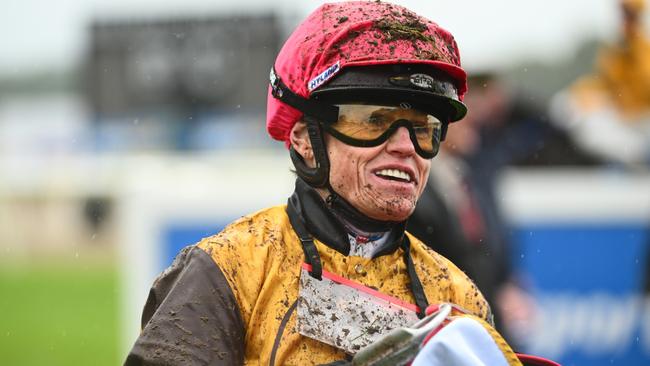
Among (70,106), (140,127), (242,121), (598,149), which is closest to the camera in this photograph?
(598,149)

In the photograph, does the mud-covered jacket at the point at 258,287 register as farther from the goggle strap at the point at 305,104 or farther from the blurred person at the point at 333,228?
the goggle strap at the point at 305,104

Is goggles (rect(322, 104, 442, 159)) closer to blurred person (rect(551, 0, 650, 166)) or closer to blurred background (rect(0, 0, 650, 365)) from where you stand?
blurred background (rect(0, 0, 650, 365))

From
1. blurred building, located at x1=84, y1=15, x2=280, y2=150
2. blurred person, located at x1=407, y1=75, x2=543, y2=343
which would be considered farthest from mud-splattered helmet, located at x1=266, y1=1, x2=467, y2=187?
blurred building, located at x1=84, y1=15, x2=280, y2=150

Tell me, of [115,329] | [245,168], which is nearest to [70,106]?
[115,329]

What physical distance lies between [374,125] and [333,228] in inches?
9.7

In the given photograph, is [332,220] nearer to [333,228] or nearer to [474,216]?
[333,228]

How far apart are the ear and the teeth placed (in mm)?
179

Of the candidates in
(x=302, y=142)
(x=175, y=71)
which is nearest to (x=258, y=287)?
(x=302, y=142)

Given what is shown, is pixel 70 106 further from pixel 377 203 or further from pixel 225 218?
pixel 377 203

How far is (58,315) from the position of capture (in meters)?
14.9

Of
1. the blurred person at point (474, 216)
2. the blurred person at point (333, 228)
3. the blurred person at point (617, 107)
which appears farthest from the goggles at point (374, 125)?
the blurred person at point (617, 107)

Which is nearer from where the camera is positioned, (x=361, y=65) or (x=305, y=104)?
(x=361, y=65)

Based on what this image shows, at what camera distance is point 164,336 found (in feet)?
8.00

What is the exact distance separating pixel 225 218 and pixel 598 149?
3.08m
